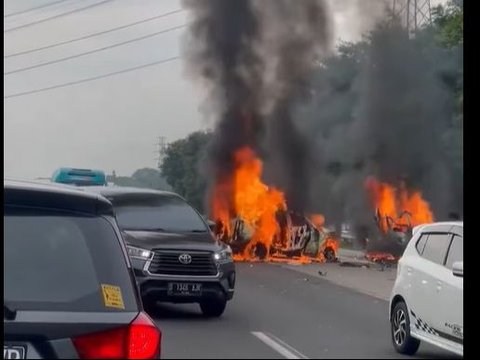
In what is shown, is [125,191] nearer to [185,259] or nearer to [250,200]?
[185,259]

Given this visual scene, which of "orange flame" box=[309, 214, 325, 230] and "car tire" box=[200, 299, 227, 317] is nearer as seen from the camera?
"car tire" box=[200, 299, 227, 317]

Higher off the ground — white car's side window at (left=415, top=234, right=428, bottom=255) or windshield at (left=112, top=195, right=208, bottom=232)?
windshield at (left=112, top=195, right=208, bottom=232)

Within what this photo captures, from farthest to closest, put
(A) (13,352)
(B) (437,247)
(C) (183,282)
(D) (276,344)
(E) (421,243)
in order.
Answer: (C) (183,282), (E) (421,243), (D) (276,344), (B) (437,247), (A) (13,352)


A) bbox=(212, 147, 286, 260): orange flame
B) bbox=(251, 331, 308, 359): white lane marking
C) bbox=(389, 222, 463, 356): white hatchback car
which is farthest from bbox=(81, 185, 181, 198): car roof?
bbox=(212, 147, 286, 260): orange flame

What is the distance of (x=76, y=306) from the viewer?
4.60 meters

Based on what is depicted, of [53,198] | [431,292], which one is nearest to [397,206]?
[431,292]

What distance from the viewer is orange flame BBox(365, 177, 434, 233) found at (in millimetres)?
32750

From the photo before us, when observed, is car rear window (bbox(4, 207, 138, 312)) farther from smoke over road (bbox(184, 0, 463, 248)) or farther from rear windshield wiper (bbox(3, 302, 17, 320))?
smoke over road (bbox(184, 0, 463, 248))

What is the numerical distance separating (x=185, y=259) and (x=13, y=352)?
32.8 ft

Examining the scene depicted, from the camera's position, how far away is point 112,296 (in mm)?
4707

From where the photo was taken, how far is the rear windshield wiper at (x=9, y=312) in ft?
14.7

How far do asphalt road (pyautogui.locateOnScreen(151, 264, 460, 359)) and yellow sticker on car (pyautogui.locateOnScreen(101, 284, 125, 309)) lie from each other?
3.86m

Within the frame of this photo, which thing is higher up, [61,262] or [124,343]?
[61,262]

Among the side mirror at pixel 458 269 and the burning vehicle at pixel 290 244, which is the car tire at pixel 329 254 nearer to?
the burning vehicle at pixel 290 244
